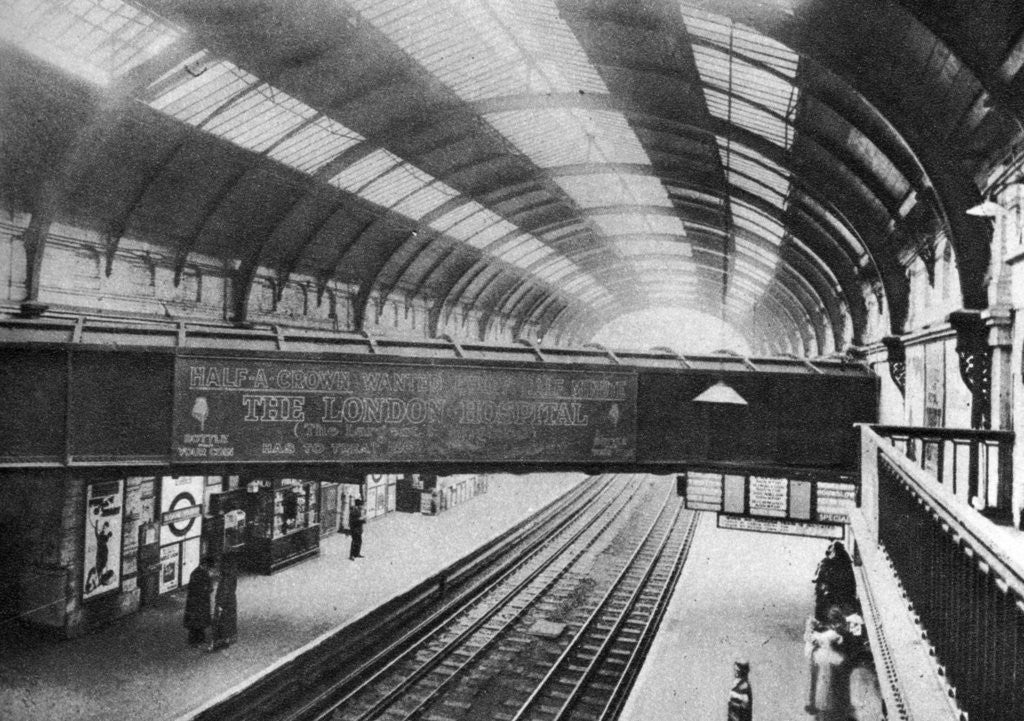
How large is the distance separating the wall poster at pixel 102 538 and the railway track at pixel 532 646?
5.43 m

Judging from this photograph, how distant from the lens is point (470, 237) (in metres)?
24.7

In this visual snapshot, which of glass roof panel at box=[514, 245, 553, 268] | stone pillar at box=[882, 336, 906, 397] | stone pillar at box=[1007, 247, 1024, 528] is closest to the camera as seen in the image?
stone pillar at box=[1007, 247, 1024, 528]

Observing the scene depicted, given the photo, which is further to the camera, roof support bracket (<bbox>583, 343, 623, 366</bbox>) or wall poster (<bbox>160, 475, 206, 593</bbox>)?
wall poster (<bbox>160, 475, 206, 593</bbox>)

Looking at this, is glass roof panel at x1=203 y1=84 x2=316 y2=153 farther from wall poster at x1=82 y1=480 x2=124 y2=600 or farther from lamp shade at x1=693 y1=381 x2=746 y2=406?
lamp shade at x1=693 y1=381 x2=746 y2=406

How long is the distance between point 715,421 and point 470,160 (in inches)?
398

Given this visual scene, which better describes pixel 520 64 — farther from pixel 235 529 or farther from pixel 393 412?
pixel 235 529

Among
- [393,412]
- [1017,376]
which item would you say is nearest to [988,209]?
[1017,376]

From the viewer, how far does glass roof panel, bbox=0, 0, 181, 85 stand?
1009 centimetres

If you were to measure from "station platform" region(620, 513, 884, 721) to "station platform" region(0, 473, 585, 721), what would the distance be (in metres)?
5.75

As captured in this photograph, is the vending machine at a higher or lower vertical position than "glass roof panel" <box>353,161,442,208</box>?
lower

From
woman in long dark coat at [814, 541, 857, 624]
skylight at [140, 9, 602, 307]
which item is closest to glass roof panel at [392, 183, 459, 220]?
skylight at [140, 9, 602, 307]

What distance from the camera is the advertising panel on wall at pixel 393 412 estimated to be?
10.7m

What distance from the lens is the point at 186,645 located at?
13.1 metres

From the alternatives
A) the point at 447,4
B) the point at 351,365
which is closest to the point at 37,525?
the point at 351,365
